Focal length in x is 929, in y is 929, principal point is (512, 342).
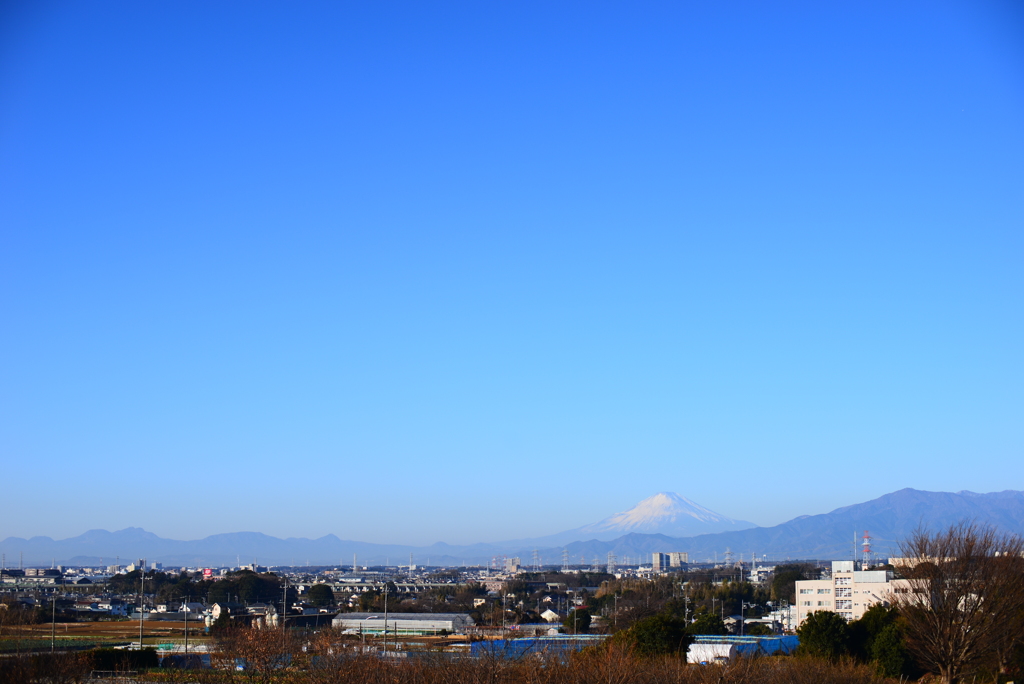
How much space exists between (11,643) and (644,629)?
22.0 meters

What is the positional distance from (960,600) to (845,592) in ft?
102

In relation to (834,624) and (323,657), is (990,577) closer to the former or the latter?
(834,624)

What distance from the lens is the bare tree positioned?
2772 centimetres

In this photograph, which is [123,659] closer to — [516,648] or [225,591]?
[516,648]

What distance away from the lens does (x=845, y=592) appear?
190 feet

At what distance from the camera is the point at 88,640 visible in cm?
4538

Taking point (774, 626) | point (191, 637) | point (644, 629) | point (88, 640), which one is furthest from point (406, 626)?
point (644, 629)

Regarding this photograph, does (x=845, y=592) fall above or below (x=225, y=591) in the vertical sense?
above

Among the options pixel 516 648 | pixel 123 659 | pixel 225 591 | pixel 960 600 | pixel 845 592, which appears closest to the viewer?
pixel 516 648

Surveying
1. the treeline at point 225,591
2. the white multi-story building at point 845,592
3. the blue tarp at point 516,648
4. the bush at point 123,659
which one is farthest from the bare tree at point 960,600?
the treeline at point 225,591

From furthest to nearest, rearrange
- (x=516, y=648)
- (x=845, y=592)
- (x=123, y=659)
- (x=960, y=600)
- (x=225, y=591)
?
(x=225, y=591) < (x=845, y=592) < (x=123, y=659) < (x=960, y=600) < (x=516, y=648)

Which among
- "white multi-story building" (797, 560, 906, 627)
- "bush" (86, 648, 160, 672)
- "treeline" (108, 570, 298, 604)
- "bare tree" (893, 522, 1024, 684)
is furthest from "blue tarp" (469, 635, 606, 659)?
"treeline" (108, 570, 298, 604)

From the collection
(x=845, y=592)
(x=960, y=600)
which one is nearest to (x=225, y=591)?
(x=845, y=592)

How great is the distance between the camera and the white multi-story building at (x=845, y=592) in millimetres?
55969
